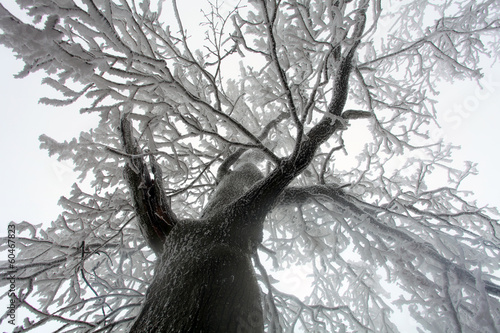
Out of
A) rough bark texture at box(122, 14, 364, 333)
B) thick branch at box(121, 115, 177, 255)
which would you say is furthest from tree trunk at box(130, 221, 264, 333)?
thick branch at box(121, 115, 177, 255)

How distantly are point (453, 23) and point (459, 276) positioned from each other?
2.80 meters

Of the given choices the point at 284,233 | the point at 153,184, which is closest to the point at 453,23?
the point at 284,233

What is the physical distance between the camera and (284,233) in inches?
151

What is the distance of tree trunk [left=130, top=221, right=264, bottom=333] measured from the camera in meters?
1.18

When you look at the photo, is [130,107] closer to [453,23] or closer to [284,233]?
[284,233]

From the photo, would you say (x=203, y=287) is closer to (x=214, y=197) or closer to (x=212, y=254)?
(x=212, y=254)

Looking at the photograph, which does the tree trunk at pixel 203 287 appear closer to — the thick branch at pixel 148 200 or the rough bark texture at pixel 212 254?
the rough bark texture at pixel 212 254

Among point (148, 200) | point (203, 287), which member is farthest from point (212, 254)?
point (148, 200)

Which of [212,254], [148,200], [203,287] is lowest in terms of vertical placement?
[203,287]

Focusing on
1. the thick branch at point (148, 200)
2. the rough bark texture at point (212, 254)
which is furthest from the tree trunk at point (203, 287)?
the thick branch at point (148, 200)

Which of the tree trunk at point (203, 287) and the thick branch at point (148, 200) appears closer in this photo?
the tree trunk at point (203, 287)

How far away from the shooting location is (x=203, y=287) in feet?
4.31

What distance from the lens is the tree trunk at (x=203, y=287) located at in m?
1.18

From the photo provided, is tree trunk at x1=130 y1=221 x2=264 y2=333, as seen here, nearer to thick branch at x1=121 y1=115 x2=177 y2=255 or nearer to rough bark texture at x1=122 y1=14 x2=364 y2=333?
rough bark texture at x1=122 y1=14 x2=364 y2=333
